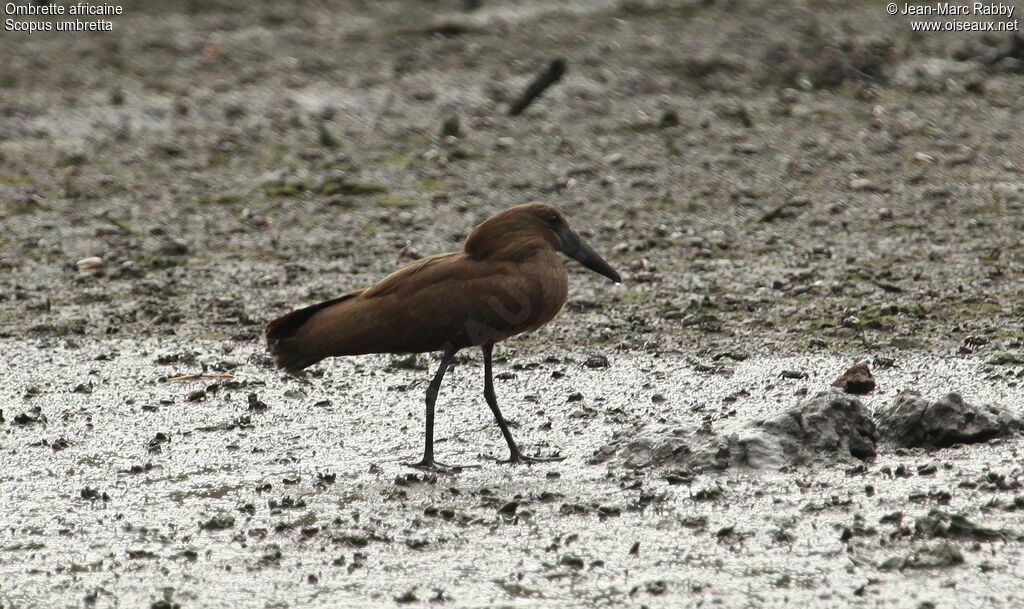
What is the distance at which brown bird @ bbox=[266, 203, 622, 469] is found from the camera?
5.64 m

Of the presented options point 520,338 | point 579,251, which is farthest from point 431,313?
point 520,338

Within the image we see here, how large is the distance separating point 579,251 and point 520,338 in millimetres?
1303

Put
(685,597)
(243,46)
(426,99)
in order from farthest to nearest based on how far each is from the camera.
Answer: (243,46) → (426,99) → (685,597)

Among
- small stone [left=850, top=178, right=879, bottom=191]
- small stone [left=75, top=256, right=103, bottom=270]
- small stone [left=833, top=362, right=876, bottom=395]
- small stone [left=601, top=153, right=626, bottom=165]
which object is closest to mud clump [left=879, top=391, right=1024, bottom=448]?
small stone [left=833, top=362, right=876, bottom=395]

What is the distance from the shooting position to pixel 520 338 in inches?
294

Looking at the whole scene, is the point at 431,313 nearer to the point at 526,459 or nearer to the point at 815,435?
the point at 526,459

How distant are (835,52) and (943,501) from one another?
10142 mm

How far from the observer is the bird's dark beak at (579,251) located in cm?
Result: 615

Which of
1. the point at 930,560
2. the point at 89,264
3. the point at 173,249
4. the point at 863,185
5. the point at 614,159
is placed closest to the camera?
the point at 930,560

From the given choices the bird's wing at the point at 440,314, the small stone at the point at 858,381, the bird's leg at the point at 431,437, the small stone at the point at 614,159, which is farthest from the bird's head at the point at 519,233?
the small stone at the point at 614,159

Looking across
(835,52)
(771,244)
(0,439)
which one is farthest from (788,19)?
(0,439)

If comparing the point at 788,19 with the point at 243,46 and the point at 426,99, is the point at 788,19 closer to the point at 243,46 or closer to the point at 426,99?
the point at 426,99

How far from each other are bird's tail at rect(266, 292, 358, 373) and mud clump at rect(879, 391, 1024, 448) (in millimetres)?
2330

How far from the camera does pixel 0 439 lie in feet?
19.9
